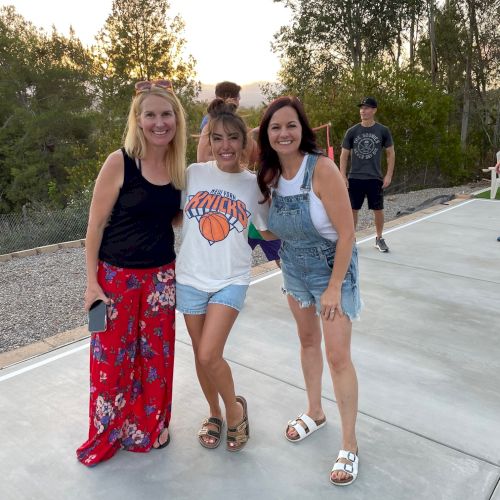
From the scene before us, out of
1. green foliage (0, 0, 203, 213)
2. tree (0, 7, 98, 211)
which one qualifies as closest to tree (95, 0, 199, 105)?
green foliage (0, 0, 203, 213)

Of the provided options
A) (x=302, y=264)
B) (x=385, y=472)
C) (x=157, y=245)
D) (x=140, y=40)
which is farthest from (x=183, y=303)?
(x=140, y=40)

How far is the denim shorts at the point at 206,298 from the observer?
2244 mm

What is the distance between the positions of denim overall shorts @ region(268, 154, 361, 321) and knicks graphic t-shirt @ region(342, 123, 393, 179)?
390 cm

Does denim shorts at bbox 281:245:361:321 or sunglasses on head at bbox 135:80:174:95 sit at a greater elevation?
sunglasses on head at bbox 135:80:174:95

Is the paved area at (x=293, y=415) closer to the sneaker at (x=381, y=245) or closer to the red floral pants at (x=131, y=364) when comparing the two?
the red floral pants at (x=131, y=364)

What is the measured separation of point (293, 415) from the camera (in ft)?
9.14

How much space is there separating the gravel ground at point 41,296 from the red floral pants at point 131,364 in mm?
1917

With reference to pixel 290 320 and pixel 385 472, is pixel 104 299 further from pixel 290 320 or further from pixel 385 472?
pixel 290 320

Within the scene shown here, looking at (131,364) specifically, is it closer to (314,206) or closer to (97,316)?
(97,316)

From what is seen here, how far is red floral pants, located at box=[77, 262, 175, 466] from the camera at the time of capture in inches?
89.6

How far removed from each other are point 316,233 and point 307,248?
3.8 inches

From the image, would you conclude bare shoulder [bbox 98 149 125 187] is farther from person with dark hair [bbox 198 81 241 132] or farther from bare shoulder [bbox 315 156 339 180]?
person with dark hair [bbox 198 81 241 132]

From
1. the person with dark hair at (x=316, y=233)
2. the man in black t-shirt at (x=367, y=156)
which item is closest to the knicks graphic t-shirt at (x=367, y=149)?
the man in black t-shirt at (x=367, y=156)

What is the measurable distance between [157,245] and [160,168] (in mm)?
361
